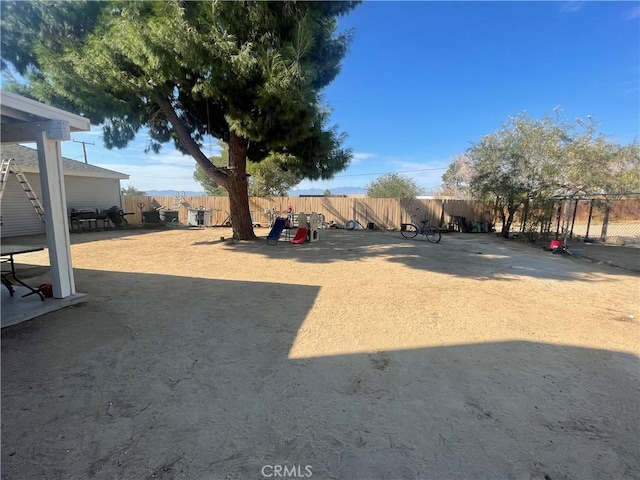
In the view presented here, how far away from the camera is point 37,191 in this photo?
12.4 meters

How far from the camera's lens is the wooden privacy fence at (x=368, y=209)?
50.3ft

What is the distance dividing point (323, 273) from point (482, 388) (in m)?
3.84

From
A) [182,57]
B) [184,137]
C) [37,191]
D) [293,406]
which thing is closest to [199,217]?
[37,191]

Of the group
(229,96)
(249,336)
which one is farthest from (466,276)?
(229,96)

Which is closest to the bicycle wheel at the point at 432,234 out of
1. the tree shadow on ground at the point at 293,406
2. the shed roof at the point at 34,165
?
the tree shadow on ground at the point at 293,406

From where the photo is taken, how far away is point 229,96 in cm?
705

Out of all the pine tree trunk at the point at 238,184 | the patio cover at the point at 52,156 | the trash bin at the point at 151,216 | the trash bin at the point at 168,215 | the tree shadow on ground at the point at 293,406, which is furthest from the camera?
the trash bin at the point at 151,216

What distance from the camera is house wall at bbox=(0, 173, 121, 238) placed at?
11023 mm

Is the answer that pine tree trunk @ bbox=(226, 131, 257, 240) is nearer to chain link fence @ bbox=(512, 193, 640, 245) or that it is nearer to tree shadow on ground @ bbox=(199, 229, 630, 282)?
tree shadow on ground @ bbox=(199, 229, 630, 282)

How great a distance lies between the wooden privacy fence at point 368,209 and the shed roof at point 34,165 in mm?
3869

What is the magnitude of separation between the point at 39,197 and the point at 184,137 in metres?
8.51

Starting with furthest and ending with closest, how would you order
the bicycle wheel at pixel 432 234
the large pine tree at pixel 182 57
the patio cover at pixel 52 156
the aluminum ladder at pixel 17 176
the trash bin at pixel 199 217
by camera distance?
the trash bin at pixel 199 217 < the bicycle wheel at pixel 432 234 < the aluminum ladder at pixel 17 176 < the large pine tree at pixel 182 57 < the patio cover at pixel 52 156

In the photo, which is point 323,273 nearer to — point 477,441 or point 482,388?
point 482,388

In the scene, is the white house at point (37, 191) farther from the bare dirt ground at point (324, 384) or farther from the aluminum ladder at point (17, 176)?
the bare dirt ground at point (324, 384)
